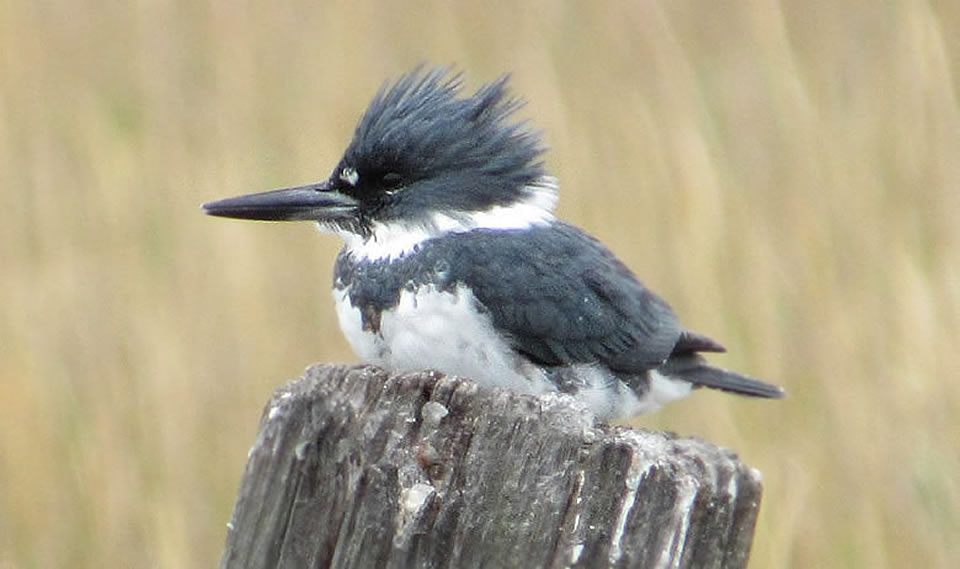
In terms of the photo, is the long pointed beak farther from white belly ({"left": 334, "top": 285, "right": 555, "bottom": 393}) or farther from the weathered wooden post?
the weathered wooden post

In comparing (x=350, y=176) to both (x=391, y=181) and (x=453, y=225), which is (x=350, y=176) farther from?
(x=453, y=225)

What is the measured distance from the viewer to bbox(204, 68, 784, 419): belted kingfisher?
290 cm

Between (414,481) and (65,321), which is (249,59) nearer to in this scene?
(65,321)

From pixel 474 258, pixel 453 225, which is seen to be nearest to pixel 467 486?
pixel 474 258

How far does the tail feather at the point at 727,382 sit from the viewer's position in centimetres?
357

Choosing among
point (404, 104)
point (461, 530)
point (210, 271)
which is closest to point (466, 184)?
point (404, 104)

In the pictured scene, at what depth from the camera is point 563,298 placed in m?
3.05

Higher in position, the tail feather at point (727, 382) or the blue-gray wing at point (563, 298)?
the blue-gray wing at point (563, 298)

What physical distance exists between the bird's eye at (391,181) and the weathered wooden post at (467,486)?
1401 millimetres

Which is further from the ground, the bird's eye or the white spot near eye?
the white spot near eye

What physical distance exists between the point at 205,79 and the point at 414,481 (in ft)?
10.1

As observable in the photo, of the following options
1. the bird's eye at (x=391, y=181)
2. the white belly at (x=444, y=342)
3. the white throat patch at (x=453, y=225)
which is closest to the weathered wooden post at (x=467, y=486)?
the white belly at (x=444, y=342)

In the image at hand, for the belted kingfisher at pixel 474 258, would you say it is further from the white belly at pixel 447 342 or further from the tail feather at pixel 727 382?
the tail feather at pixel 727 382

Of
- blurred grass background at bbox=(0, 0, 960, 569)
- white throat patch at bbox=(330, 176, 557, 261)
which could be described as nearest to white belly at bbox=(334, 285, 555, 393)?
white throat patch at bbox=(330, 176, 557, 261)
